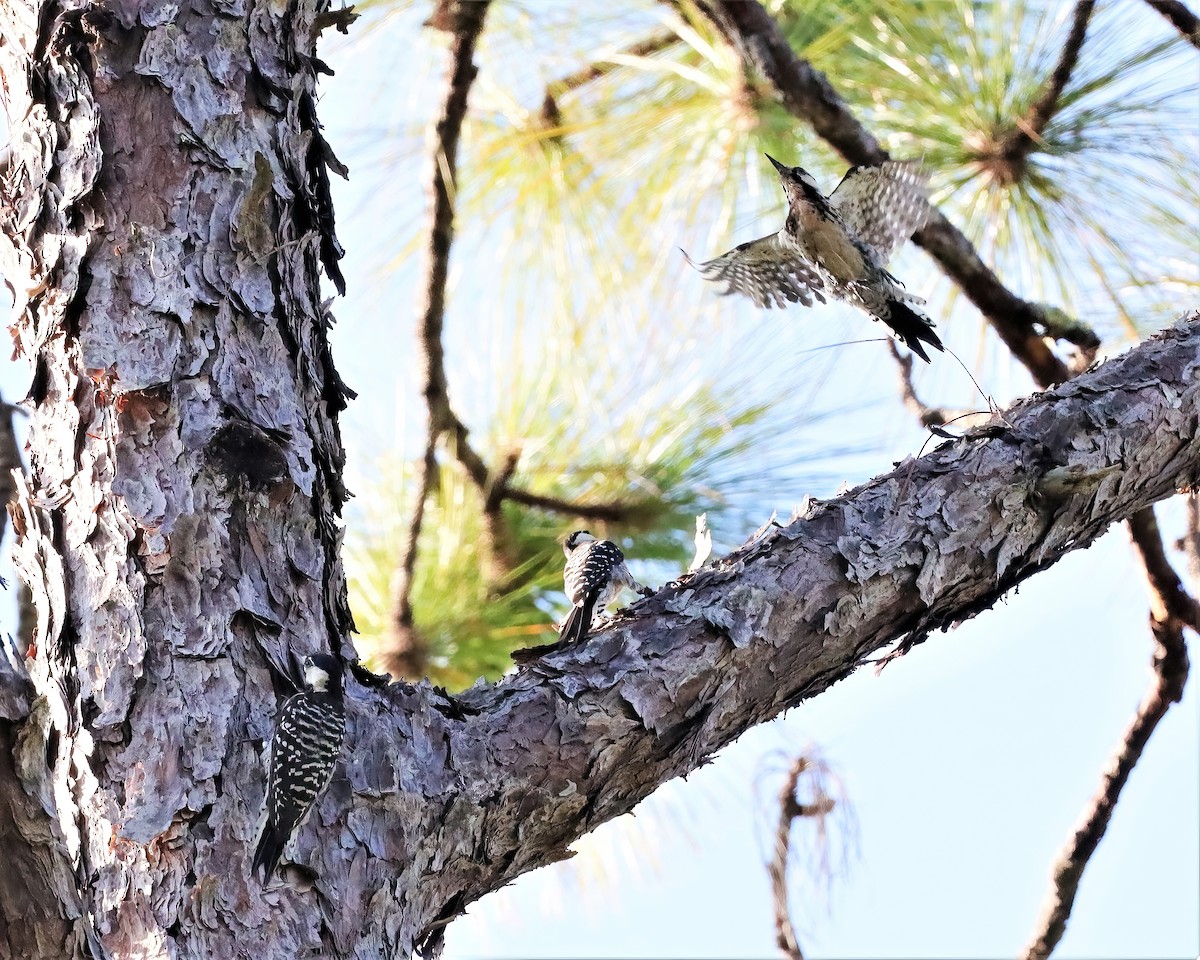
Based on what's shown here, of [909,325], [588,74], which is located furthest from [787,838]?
[588,74]

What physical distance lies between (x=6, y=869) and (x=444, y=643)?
1.84 meters

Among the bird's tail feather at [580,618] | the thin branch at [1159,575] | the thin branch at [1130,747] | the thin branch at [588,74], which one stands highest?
the thin branch at [588,74]

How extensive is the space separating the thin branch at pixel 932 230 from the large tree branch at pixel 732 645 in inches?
22.4

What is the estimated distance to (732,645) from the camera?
1477mm

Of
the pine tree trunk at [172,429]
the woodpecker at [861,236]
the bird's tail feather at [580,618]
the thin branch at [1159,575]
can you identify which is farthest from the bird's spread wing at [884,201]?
the pine tree trunk at [172,429]

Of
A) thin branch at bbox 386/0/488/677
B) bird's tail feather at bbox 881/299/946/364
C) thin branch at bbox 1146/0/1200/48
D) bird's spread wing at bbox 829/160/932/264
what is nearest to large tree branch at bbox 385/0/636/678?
thin branch at bbox 386/0/488/677

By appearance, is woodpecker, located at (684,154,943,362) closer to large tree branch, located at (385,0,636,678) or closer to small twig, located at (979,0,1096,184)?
small twig, located at (979,0,1096,184)

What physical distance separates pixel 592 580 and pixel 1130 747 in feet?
3.29

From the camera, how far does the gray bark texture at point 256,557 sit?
4.28 feet

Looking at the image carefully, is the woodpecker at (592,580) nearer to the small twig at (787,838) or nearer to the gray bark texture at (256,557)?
the small twig at (787,838)

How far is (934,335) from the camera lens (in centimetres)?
241

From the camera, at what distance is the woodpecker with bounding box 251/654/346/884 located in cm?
126

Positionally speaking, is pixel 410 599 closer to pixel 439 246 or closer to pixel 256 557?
pixel 439 246

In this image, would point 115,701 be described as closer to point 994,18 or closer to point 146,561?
point 146,561
